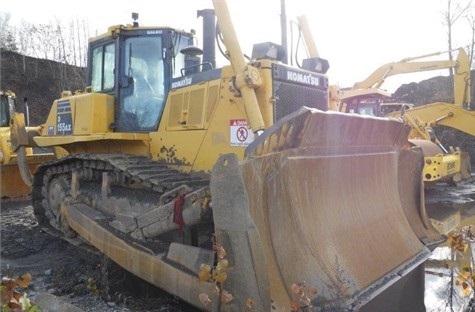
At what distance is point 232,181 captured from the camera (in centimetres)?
290

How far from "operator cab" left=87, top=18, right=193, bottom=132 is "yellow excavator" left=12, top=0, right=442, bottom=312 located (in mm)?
19

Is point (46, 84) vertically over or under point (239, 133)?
over

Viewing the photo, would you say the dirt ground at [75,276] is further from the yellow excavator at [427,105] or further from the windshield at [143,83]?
the yellow excavator at [427,105]

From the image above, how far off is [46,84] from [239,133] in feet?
81.7

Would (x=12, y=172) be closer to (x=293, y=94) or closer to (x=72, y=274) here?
(x=72, y=274)

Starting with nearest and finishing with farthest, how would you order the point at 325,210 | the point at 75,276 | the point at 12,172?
the point at 325,210
the point at 75,276
the point at 12,172

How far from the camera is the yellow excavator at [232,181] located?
2.98m

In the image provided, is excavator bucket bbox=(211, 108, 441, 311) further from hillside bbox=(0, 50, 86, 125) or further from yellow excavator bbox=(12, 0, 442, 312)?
hillside bbox=(0, 50, 86, 125)

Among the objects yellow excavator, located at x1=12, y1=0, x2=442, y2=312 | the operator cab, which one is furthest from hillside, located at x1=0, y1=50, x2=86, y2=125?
the operator cab

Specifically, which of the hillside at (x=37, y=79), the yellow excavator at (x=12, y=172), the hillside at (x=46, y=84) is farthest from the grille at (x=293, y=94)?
the hillside at (x=37, y=79)

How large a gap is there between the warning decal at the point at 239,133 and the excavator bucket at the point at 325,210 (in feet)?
3.74

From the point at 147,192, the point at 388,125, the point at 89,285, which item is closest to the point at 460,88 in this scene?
the point at 388,125

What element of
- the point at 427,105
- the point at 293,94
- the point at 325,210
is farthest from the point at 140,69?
the point at 427,105

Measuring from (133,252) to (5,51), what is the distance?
2641cm
